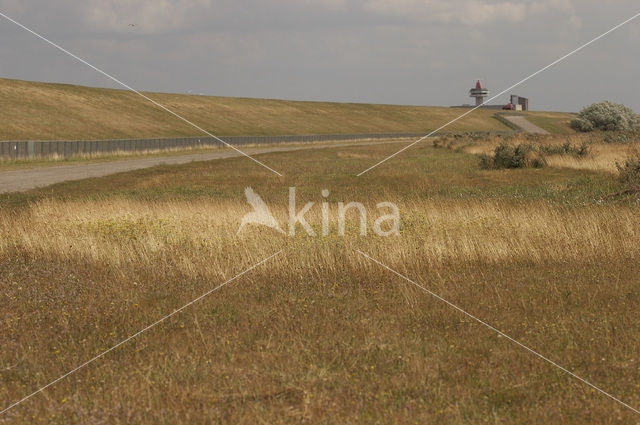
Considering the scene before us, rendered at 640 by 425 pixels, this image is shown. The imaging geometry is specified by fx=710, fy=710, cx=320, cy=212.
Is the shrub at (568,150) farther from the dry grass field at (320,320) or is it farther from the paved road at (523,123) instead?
the paved road at (523,123)

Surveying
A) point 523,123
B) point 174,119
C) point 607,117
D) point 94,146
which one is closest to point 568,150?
point 94,146

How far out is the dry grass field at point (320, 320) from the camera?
6.23 meters

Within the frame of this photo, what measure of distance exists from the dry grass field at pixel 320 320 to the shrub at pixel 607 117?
88.3m

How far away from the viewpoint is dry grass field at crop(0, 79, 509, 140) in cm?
7931

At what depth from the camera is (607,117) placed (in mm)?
98750

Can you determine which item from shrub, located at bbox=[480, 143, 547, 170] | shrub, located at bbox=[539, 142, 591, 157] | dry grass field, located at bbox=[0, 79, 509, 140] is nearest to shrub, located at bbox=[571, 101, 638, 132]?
dry grass field, located at bbox=[0, 79, 509, 140]

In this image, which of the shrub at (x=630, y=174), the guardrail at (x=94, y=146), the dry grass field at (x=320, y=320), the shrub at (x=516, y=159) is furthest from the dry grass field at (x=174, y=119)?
the dry grass field at (x=320, y=320)

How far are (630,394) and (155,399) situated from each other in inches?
168

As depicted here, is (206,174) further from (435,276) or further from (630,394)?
(630,394)

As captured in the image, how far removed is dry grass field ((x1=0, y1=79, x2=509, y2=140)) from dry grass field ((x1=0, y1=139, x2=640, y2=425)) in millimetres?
59040

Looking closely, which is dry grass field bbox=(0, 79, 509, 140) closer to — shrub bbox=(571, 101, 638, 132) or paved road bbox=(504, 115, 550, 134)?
paved road bbox=(504, 115, 550, 134)

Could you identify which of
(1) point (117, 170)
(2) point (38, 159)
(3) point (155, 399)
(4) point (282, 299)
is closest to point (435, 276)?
(4) point (282, 299)

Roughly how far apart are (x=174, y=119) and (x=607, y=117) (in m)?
61.3

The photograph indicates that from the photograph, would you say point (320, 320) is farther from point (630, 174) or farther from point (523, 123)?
point (523, 123)
